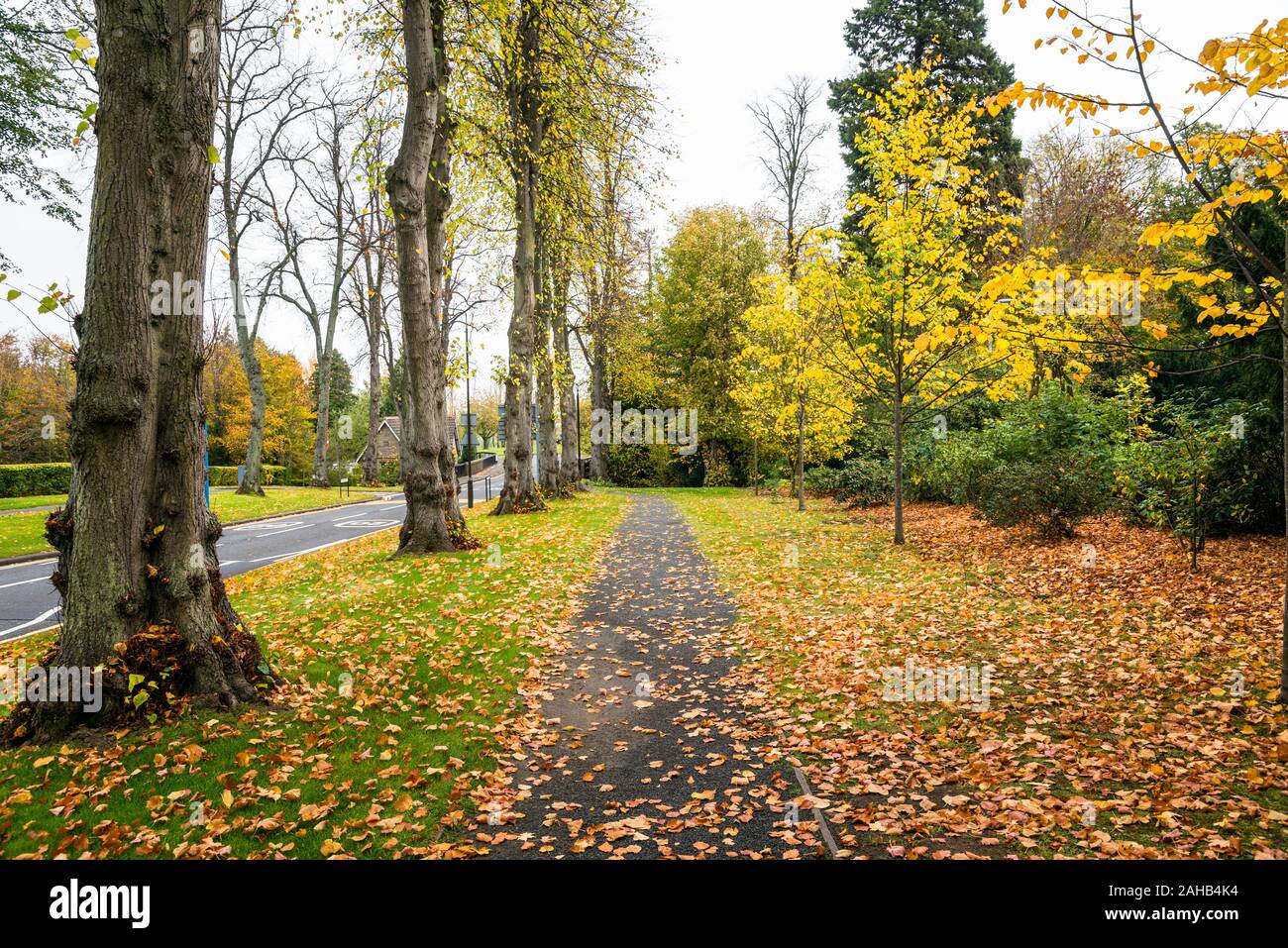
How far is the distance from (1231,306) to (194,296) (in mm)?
8159

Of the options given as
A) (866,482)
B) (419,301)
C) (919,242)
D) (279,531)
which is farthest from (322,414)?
(919,242)

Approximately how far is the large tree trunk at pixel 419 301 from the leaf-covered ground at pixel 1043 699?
6.02 meters

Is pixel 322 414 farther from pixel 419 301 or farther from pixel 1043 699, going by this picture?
pixel 1043 699

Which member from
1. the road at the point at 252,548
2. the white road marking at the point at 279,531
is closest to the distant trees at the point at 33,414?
the road at the point at 252,548

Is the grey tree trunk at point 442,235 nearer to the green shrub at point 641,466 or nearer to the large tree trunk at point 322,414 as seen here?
the large tree trunk at point 322,414

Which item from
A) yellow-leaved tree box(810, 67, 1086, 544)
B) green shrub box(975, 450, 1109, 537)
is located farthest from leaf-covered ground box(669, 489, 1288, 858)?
yellow-leaved tree box(810, 67, 1086, 544)

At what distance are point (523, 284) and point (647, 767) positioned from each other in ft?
53.1

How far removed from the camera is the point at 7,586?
37.5ft

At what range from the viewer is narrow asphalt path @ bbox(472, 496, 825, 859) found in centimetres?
395

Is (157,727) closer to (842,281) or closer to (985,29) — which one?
(842,281)

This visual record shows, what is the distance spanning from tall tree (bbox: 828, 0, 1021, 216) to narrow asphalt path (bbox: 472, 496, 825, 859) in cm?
2493

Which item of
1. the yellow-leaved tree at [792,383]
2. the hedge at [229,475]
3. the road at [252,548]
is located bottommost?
the road at [252,548]

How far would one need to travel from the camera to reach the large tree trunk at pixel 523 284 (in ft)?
59.0
